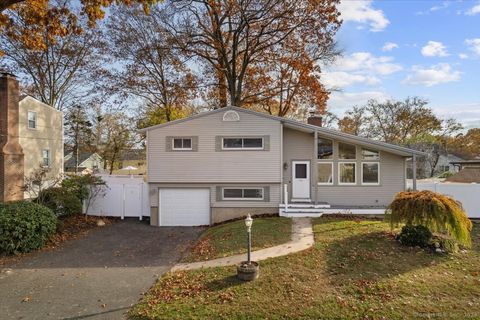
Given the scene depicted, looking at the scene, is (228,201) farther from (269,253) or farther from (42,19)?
(42,19)

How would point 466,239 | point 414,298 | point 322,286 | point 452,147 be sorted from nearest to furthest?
point 414,298
point 322,286
point 466,239
point 452,147

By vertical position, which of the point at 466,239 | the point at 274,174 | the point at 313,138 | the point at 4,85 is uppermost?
the point at 4,85

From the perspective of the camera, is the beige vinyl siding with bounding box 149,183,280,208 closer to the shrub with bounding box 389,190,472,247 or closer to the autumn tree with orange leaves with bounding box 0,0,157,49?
the shrub with bounding box 389,190,472,247

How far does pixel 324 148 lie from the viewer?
15.7 m

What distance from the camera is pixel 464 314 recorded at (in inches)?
230

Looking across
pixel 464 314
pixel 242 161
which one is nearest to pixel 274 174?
pixel 242 161

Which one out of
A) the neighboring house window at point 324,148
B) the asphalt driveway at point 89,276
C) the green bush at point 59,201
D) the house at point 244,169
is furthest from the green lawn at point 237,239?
the green bush at point 59,201

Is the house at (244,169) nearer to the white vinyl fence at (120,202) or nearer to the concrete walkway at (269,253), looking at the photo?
the white vinyl fence at (120,202)

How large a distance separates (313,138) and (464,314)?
10.7m

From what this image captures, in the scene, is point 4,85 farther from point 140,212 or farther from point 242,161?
point 242,161

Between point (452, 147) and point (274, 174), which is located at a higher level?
point (452, 147)

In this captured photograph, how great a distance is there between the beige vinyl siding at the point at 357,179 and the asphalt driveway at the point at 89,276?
6308mm

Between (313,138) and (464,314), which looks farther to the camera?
(313,138)

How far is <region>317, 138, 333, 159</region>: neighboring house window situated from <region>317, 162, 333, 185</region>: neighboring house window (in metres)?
0.34
